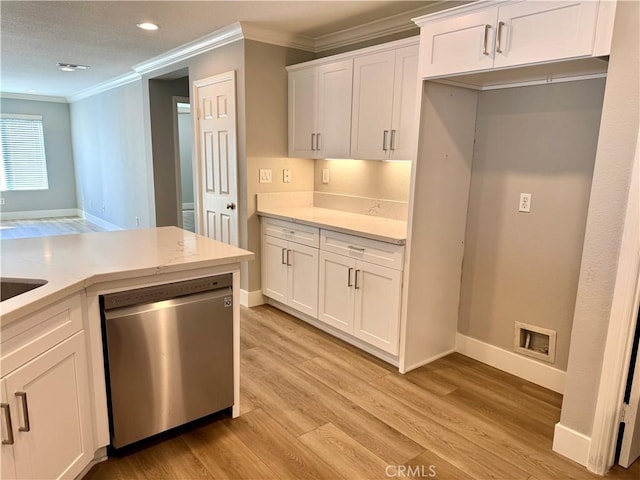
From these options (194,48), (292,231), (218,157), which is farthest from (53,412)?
(194,48)

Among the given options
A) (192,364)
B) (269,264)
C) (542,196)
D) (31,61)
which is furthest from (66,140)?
(542,196)

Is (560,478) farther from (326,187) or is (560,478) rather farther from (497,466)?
(326,187)

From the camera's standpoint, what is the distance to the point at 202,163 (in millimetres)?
4547

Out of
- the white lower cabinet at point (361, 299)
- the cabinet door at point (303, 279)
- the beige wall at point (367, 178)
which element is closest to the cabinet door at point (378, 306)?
the white lower cabinet at point (361, 299)

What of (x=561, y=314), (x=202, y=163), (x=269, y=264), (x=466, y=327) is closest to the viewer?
(x=561, y=314)

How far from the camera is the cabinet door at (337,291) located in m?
3.24

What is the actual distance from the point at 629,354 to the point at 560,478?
2.14 ft

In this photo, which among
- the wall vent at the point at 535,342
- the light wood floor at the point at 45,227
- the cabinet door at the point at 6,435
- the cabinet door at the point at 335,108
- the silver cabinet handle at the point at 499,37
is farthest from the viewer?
the light wood floor at the point at 45,227

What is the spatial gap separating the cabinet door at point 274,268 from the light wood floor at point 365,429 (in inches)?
32.8

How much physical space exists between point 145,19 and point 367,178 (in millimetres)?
2259

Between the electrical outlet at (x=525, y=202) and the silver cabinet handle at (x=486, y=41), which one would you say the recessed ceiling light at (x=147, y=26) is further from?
the electrical outlet at (x=525, y=202)

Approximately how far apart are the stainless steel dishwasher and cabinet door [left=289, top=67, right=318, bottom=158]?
2044 mm

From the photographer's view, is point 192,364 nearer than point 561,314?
Yes

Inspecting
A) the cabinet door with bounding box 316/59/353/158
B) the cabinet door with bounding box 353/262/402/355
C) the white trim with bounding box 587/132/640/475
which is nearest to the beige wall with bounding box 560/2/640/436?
the white trim with bounding box 587/132/640/475
